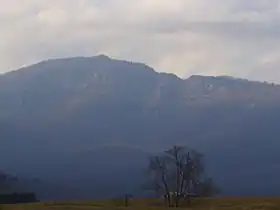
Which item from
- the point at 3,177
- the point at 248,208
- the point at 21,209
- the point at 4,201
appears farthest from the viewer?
the point at 3,177

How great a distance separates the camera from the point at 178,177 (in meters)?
98.5

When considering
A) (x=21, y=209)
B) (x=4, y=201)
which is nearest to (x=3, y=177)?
(x=4, y=201)

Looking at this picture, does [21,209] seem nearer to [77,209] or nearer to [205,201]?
[77,209]

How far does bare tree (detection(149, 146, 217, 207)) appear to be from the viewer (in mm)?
98438

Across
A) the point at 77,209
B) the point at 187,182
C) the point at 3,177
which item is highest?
the point at 3,177

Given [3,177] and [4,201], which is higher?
[3,177]

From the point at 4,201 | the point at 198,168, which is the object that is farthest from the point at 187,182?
the point at 4,201

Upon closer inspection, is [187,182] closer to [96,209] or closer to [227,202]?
[227,202]

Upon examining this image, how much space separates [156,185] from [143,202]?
3.67m

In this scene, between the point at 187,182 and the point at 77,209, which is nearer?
the point at 77,209

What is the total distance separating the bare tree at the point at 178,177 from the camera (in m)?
98.4

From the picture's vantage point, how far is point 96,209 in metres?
72.0

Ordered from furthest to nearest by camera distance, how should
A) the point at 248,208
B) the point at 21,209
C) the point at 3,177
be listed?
the point at 3,177 → the point at 248,208 → the point at 21,209

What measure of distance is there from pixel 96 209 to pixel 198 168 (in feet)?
102
